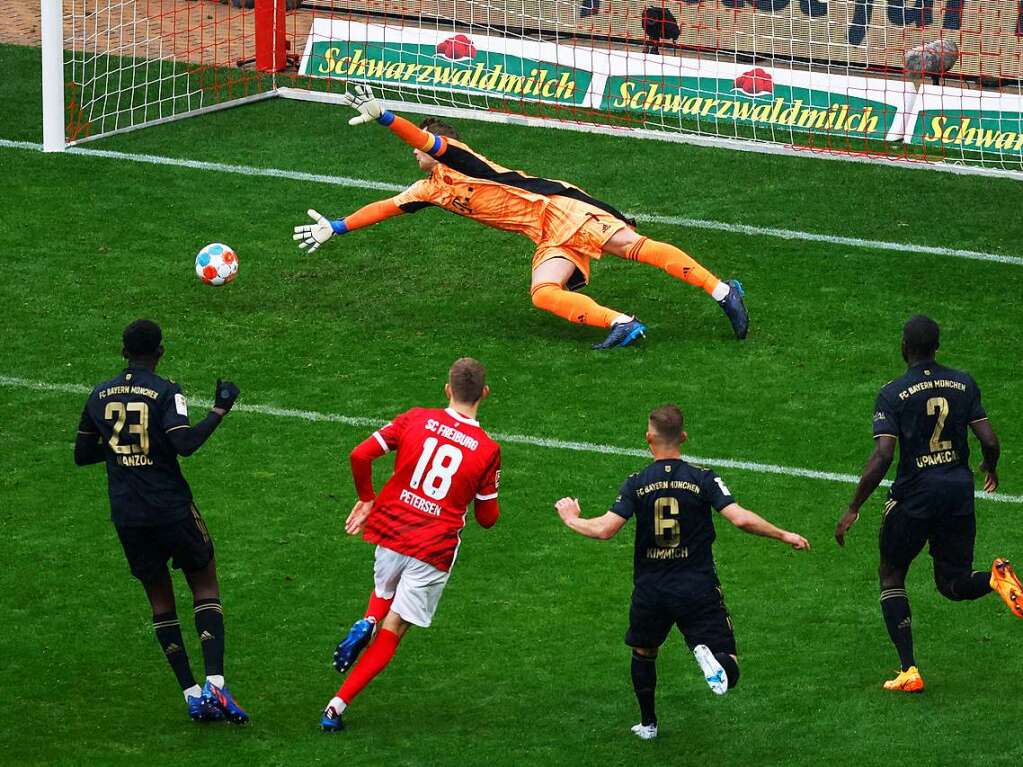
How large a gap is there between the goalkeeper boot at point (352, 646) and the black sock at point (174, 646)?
2.57 ft

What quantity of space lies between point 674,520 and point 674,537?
0.30 ft

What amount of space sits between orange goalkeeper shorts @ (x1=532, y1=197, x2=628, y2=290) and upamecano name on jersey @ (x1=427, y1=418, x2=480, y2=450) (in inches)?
240

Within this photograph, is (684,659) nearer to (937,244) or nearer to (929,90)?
(937,244)

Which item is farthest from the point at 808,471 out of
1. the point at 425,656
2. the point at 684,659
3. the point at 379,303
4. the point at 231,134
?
the point at 231,134

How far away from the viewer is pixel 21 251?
55.2ft

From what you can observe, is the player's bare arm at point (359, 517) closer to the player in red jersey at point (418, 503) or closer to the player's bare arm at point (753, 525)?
the player in red jersey at point (418, 503)

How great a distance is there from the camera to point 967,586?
971 centimetres

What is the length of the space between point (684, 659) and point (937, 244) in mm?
7951

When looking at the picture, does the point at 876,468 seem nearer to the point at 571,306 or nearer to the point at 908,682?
the point at 908,682

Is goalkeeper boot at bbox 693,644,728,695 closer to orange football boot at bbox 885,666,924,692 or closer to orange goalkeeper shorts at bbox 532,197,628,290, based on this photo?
orange football boot at bbox 885,666,924,692

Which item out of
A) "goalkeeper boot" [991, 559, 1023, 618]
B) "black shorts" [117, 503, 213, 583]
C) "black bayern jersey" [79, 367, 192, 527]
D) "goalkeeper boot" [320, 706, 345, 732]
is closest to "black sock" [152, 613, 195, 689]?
"black shorts" [117, 503, 213, 583]

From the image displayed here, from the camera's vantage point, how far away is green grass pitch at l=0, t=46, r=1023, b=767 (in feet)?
31.0

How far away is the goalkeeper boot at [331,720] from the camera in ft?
30.3

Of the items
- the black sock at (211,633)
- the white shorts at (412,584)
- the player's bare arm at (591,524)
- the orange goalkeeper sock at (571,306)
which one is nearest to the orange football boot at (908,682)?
the player's bare arm at (591,524)
